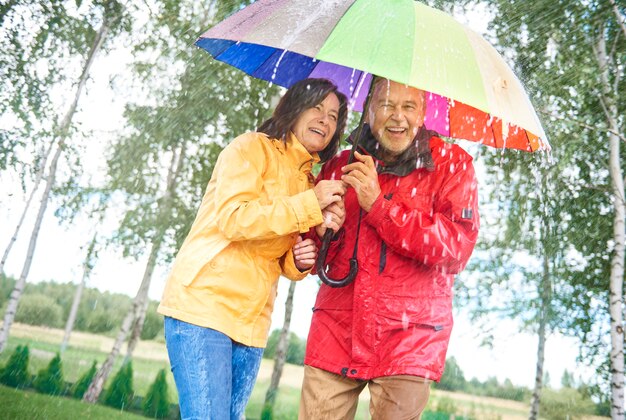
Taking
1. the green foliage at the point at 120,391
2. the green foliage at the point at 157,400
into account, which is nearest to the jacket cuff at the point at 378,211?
the green foliage at the point at 157,400

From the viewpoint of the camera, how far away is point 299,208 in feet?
8.60

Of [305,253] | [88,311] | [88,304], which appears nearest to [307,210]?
[305,253]

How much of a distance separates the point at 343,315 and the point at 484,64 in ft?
4.08

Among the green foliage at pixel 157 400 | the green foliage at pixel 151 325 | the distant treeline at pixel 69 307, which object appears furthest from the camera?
the distant treeline at pixel 69 307

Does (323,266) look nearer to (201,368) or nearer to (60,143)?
(201,368)

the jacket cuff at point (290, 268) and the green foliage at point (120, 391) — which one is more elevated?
the jacket cuff at point (290, 268)

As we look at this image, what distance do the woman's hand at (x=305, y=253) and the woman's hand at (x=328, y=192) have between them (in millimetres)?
188

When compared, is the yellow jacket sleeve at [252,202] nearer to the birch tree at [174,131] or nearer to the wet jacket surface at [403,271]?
the wet jacket surface at [403,271]

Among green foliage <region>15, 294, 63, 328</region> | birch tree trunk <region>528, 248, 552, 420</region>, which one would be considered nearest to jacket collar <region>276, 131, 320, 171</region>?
birch tree trunk <region>528, 248, 552, 420</region>

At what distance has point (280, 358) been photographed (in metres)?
11.6

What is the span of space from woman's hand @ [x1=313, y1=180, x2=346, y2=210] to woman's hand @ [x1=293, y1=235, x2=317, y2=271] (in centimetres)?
19

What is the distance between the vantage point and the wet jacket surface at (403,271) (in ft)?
8.93

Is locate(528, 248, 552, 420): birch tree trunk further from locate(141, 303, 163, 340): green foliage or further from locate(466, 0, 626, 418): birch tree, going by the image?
locate(141, 303, 163, 340): green foliage

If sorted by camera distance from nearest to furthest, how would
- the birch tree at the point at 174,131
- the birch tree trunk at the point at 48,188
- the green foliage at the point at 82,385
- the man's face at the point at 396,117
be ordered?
the man's face at the point at 396,117, the birch tree at the point at 174,131, the birch tree trunk at the point at 48,188, the green foliage at the point at 82,385
